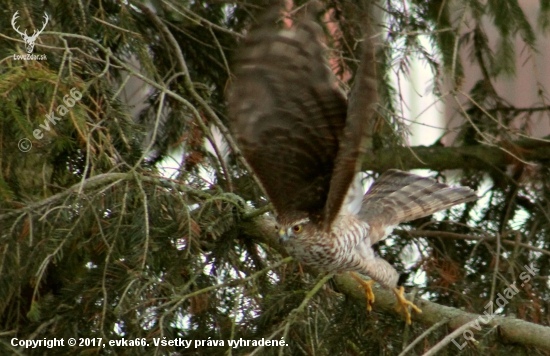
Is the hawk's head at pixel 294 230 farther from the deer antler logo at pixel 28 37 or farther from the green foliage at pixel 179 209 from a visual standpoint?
the deer antler logo at pixel 28 37

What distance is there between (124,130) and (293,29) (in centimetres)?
88

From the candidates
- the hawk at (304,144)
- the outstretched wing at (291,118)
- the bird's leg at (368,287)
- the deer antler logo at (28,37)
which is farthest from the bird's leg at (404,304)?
the deer antler logo at (28,37)

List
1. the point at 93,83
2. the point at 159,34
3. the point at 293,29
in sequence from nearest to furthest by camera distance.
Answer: the point at 293,29 → the point at 93,83 → the point at 159,34

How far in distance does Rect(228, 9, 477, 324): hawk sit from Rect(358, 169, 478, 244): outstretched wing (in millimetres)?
153

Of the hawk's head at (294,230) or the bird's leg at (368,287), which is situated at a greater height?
the hawk's head at (294,230)

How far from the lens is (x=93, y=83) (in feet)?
9.21

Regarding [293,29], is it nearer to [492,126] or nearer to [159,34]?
[159,34]

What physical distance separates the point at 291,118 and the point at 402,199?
111 cm

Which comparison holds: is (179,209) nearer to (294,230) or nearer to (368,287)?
(294,230)

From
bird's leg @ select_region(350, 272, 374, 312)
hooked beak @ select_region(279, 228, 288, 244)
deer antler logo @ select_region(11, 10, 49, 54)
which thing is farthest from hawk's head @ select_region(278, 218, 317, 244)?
deer antler logo @ select_region(11, 10, 49, 54)

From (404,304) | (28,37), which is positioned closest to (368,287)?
(404,304)

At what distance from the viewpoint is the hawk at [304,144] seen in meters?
2.42

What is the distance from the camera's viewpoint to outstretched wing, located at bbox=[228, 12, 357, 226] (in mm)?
2422

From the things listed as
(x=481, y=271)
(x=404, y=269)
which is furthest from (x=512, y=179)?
(x=404, y=269)
